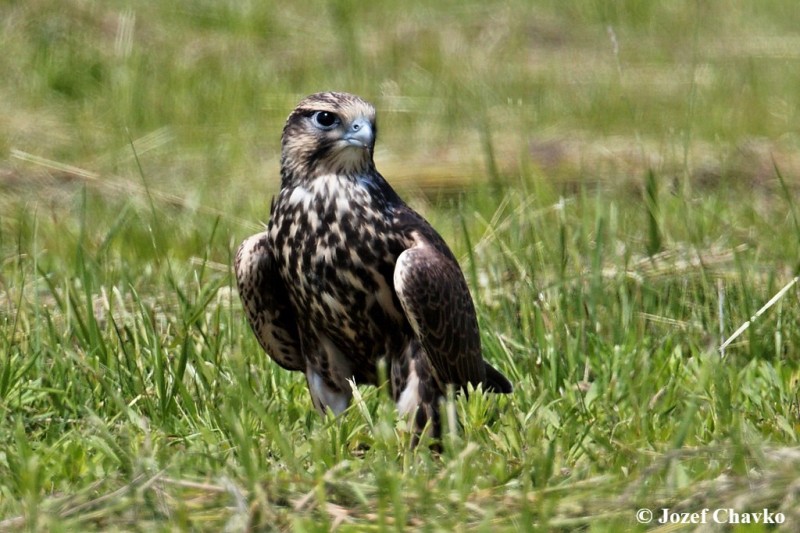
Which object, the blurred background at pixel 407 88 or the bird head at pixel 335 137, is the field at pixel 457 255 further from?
the bird head at pixel 335 137

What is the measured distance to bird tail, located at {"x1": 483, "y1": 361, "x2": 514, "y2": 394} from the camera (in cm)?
422

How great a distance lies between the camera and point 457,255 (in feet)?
18.7

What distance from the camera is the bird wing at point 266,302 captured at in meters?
4.03

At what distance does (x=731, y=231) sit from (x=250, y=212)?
2277 mm

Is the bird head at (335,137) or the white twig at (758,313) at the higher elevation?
the bird head at (335,137)

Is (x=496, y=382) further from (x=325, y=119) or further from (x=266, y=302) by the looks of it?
(x=325, y=119)

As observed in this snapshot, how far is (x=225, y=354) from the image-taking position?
14.7 ft

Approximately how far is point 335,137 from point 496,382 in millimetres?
870

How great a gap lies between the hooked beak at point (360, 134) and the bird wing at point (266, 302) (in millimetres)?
369

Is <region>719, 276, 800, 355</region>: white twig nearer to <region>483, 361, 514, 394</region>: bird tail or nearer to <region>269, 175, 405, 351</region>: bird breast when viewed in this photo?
<region>483, 361, 514, 394</region>: bird tail

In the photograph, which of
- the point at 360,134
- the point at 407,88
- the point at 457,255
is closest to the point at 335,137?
the point at 360,134

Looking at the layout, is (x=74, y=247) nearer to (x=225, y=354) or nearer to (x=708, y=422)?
(x=225, y=354)

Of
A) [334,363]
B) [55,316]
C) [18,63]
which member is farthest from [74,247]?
[18,63]

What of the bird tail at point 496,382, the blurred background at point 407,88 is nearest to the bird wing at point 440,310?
the bird tail at point 496,382
